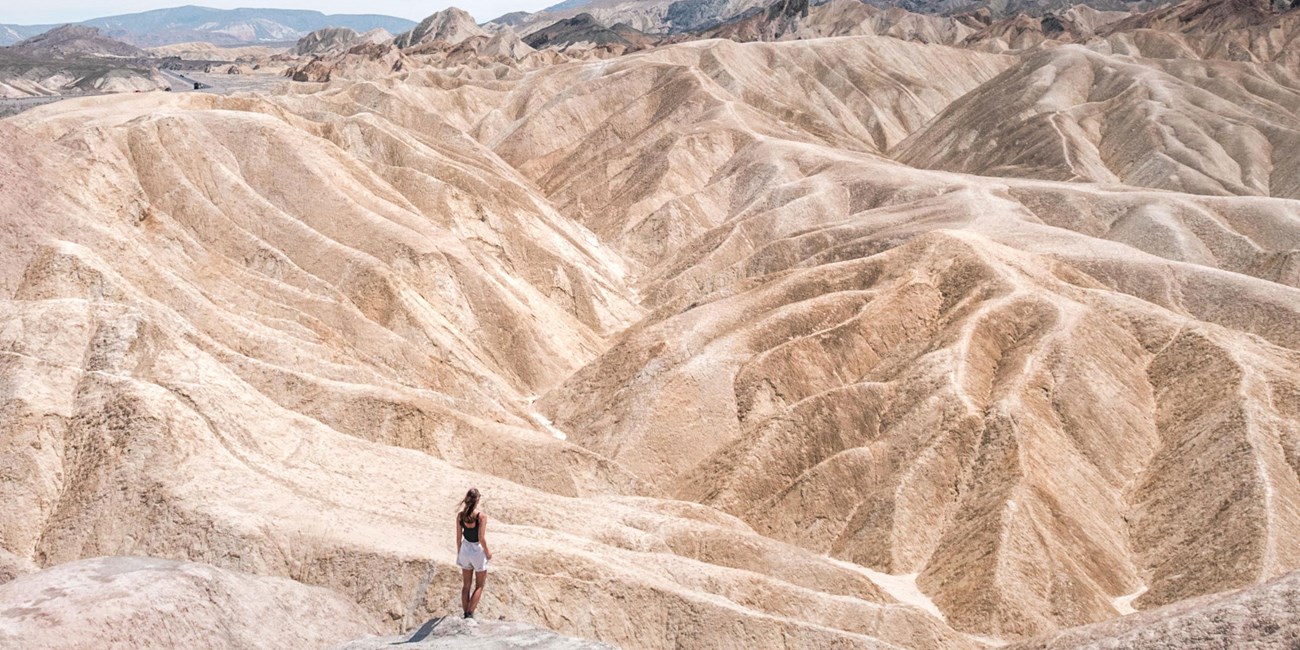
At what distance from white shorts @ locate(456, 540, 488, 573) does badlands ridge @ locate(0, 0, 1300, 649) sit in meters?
3.46

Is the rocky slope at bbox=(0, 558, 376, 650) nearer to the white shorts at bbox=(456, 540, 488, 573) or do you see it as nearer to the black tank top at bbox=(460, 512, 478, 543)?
the white shorts at bbox=(456, 540, 488, 573)

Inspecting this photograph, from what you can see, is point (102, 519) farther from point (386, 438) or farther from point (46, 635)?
point (386, 438)

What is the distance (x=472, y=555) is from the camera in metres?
14.6

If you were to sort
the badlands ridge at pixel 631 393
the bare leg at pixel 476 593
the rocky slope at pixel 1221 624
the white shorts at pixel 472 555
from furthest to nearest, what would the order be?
the badlands ridge at pixel 631 393 < the bare leg at pixel 476 593 < the white shorts at pixel 472 555 < the rocky slope at pixel 1221 624

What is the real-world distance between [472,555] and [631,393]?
87.5 feet

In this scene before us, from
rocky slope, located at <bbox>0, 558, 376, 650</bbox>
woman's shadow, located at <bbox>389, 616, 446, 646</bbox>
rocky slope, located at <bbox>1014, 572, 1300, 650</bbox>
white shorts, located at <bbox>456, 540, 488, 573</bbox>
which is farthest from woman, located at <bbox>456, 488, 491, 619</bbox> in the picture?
rocky slope, located at <bbox>1014, 572, 1300, 650</bbox>

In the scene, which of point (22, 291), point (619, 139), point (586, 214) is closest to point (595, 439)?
point (22, 291)

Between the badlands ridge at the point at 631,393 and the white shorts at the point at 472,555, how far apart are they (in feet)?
11.4

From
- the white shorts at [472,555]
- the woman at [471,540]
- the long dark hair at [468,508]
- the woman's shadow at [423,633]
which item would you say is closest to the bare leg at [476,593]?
the woman at [471,540]

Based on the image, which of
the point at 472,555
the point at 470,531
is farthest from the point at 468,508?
the point at 472,555

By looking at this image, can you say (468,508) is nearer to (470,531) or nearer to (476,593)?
(470,531)

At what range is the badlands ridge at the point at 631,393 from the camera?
1911 centimetres

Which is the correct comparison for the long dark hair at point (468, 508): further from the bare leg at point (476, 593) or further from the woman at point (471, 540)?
the bare leg at point (476, 593)

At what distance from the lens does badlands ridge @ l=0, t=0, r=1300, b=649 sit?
19.1 metres
